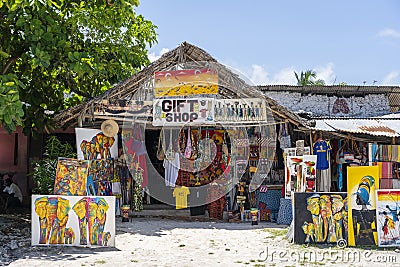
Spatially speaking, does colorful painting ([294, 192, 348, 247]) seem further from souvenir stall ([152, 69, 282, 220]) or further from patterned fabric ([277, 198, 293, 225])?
souvenir stall ([152, 69, 282, 220])

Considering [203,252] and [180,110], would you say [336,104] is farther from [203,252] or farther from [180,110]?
[203,252]

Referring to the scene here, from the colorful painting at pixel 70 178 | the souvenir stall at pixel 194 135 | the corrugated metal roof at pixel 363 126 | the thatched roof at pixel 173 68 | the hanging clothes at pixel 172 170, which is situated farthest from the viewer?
the hanging clothes at pixel 172 170

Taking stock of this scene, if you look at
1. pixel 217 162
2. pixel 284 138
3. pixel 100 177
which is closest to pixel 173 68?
pixel 217 162

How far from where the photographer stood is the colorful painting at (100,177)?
8750 mm

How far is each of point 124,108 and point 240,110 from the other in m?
2.08

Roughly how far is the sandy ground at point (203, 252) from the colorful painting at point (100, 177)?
3.25 feet

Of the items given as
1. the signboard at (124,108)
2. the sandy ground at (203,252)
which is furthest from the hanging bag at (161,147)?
the sandy ground at (203,252)

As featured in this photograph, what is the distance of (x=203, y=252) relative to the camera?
265 inches

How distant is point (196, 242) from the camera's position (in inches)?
294

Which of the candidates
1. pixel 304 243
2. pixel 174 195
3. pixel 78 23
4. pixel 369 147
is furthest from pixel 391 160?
pixel 78 23

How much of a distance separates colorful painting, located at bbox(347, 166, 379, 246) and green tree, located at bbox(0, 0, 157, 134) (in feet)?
14.2

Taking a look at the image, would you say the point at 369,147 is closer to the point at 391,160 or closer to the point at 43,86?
the point at 391,160

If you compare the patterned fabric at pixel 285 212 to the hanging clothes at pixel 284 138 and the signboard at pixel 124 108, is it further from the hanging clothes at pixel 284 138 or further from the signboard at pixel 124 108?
the signboard at pixel 124 108

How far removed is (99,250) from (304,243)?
2764 mm
